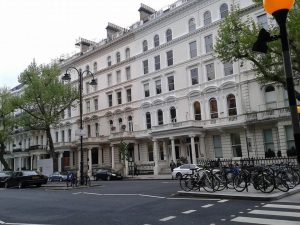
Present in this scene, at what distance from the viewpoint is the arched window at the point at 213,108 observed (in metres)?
35.0

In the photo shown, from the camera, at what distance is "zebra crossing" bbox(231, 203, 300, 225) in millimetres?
8137

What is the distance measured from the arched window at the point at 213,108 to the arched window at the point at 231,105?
1.42 m

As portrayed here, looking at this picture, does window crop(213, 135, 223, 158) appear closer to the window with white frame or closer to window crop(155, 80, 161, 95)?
the window with white frame

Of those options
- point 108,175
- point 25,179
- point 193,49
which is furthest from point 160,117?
point 25,179

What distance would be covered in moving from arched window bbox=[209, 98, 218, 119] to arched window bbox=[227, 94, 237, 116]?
142cm

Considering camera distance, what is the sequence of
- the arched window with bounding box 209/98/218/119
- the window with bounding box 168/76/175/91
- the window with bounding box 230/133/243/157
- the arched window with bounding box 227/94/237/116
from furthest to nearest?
the window with bounding box 168/76/175/91 → the arched window with bounding box 209/98/218/119 → the arched window with bounding box 227/94/237/116 → the window with bounding box 230/133/243/157

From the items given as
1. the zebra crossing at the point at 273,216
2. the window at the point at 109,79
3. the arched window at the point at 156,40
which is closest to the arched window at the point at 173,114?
the arched window at the point at 156,40

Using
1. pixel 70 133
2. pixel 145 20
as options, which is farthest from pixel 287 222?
pixel 70 133

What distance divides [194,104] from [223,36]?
47.7ft

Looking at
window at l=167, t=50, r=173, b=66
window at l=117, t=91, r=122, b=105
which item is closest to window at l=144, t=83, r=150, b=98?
window at l=167, t=50, r=173, b=66

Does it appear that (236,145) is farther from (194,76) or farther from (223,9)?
(223,9)

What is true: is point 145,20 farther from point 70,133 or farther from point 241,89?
point 70,133

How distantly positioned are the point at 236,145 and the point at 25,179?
62.6ft

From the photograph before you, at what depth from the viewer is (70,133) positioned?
5375cm
